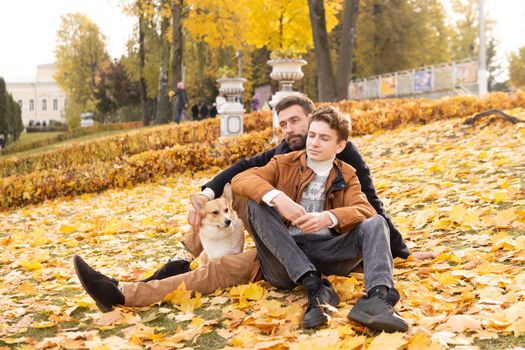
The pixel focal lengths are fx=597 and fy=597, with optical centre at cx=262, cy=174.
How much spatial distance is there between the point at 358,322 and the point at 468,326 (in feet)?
2.00

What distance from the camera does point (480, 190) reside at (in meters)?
6.80

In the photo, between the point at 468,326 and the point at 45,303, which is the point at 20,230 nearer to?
the point at 45,303

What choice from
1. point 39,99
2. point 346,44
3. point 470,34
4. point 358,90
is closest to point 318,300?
point 346,44

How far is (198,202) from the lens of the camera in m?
4.66

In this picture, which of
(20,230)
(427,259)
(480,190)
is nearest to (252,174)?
(427,259)

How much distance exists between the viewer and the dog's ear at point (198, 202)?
462cm

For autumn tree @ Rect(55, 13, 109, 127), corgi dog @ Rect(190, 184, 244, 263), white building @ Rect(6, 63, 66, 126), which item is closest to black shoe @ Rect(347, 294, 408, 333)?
corgi dog @ Rect(190, 184, 244, 263)

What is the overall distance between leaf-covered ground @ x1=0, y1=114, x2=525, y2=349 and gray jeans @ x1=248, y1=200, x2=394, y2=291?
0.15 m

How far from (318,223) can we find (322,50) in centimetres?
1507

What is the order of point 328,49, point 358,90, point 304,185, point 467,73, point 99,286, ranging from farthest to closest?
point 358,90
point 467,73
point 328,49
point 304,185
point 99,286

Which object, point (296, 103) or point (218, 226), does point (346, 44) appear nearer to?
point (296, 103)

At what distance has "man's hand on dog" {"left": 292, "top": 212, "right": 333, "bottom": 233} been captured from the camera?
378 centimetres

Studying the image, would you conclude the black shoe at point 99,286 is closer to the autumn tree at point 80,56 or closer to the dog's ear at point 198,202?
the dog's ear at point 198,202

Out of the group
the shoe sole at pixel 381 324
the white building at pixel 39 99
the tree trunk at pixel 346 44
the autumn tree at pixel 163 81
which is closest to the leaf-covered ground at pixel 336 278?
the shoe sole at pixel 381 324
